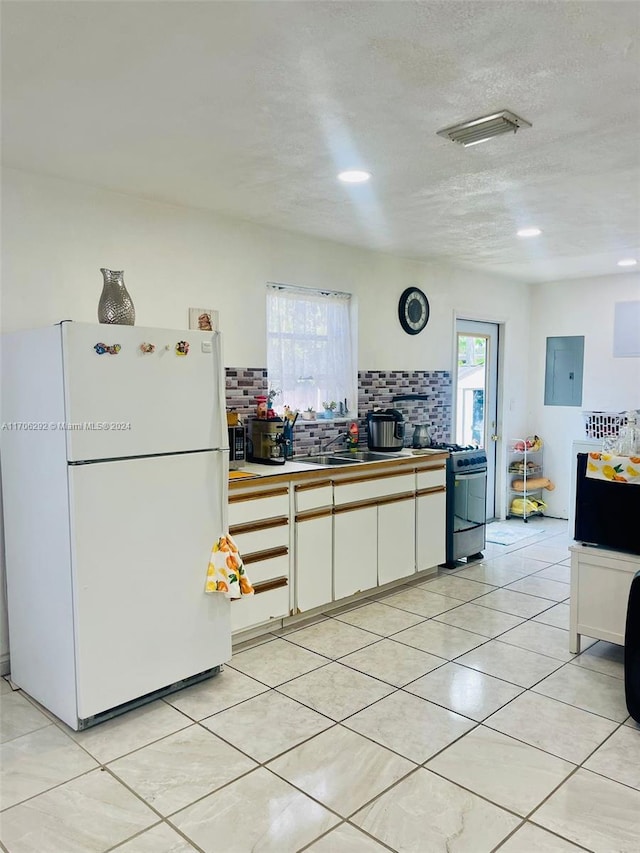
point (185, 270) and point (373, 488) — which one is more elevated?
point (185, 270)

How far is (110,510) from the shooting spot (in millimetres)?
2545

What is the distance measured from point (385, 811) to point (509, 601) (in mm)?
2260

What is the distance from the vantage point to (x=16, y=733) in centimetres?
253

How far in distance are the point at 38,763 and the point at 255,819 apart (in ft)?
2.94

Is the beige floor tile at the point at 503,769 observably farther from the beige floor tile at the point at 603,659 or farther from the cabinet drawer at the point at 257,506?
the cabinet drawer at the point at 257,506

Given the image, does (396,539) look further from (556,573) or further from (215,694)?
(215,694)

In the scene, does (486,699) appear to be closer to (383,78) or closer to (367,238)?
(383,78)

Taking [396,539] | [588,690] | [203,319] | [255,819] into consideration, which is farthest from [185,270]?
[588,690]

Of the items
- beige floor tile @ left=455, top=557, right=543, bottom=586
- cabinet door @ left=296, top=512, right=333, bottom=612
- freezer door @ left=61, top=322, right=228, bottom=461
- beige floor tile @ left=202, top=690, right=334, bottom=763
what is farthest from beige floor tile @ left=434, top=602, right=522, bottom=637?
freezer door @ left=61, top=322, right=228, bottom=461

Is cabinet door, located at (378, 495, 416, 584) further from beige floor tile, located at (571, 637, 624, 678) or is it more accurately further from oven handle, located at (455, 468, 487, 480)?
beige floor tile, located at (571, 637, 624, 678)

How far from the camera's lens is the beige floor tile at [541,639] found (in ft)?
10.8

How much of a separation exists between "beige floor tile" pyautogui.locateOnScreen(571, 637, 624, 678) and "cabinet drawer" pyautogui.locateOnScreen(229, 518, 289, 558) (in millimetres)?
1629

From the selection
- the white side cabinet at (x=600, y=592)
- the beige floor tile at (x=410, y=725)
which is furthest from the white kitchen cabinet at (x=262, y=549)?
the white side cabinet at (x=600, y=592)

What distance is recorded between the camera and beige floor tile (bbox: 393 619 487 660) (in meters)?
3.30
